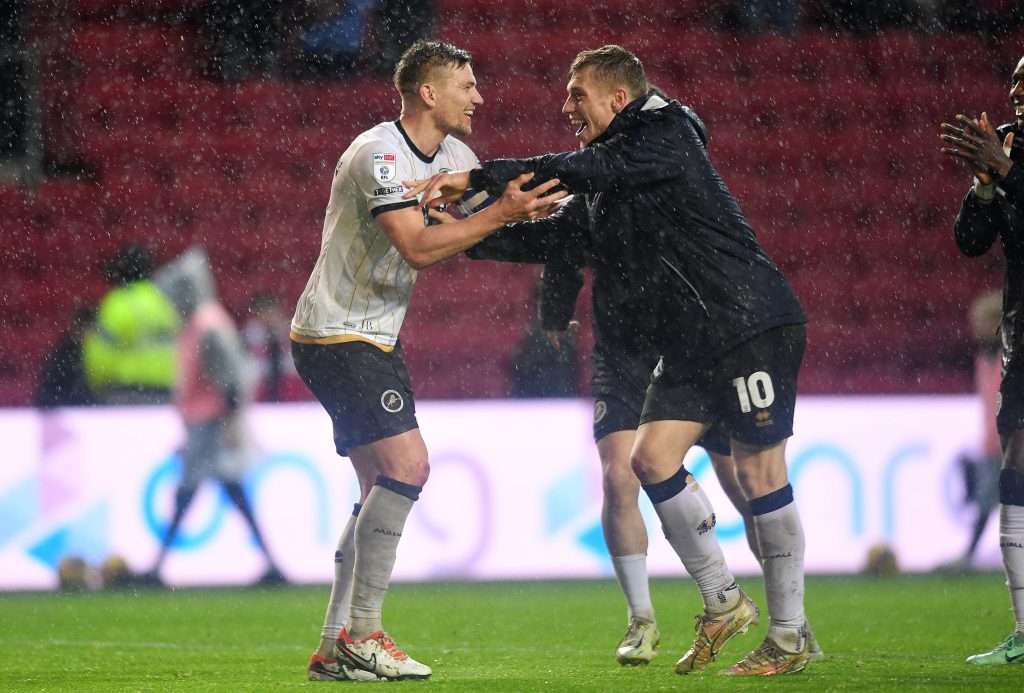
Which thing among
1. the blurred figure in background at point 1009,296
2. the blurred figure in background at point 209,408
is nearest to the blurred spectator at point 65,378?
the blurred figure in background at point 209,408

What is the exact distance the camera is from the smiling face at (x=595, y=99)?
16.4 feet

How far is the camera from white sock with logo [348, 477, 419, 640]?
469cm

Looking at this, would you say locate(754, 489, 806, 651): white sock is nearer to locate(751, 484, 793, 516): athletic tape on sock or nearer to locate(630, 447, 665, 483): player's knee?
locate(751, 484, 793, 516): athletic tape on sock

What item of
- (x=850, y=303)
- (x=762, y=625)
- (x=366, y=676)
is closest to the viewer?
(x=366, y=676)

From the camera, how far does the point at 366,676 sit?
15.4 ft

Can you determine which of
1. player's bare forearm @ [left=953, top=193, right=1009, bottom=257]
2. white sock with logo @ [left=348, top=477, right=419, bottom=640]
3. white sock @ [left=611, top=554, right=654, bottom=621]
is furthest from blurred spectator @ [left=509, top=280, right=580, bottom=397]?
white sock with logo @ [left=348, top=477, right=419, bottom=640]

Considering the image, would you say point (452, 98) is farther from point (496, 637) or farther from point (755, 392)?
point (496, 637)

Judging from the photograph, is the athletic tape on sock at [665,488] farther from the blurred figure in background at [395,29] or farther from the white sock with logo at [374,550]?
the blurred figure in background at [395,29]

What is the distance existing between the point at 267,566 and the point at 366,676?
3.58 metres

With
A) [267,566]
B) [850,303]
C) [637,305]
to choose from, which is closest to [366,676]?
[637,305]

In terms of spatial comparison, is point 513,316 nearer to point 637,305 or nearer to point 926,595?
point 926,595

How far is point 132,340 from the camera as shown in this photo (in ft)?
31.0

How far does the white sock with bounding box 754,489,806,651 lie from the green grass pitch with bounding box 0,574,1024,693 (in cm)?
18

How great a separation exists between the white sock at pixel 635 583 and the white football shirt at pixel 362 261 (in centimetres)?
113
